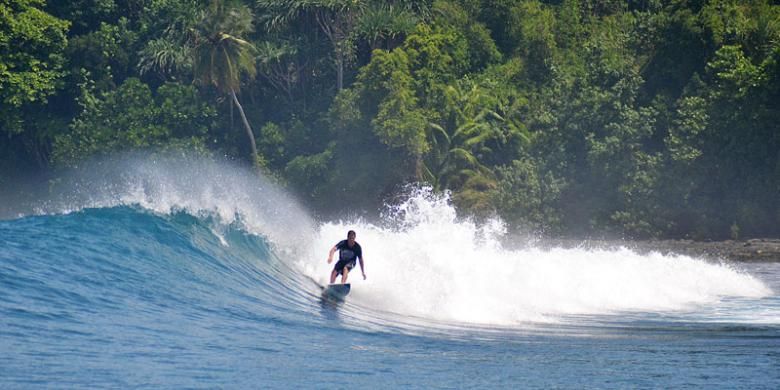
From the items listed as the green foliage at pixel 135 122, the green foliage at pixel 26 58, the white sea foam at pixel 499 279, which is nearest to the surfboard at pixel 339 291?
the white sea foam at pixel 499 279

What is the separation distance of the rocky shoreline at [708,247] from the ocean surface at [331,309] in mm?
10294

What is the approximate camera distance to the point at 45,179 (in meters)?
60.3

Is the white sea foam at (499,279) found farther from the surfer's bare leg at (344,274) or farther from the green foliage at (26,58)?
the green foliage at (26,58)

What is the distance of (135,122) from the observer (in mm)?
56062

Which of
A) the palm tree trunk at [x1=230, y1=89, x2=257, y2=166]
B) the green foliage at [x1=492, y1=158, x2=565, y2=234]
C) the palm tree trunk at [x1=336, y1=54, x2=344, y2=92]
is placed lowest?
the green foliage at [x1=492, y1=158, x2=565, y2=234]

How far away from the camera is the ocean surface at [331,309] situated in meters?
15.0

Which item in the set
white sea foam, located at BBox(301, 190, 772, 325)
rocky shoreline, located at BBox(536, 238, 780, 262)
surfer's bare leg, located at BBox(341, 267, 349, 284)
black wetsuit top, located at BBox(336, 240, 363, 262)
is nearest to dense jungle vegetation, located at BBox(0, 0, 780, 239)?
rocky shoreline, located at BBox(536, 238, 780, 262)

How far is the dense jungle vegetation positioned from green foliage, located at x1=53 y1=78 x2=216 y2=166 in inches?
3.8

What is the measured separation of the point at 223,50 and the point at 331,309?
34547mm

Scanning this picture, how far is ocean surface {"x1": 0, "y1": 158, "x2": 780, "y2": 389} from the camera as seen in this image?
14953 millimetres

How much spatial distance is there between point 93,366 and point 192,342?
6.91 feet

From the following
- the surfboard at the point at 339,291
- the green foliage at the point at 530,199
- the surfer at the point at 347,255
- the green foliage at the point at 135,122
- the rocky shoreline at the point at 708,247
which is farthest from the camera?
the green foliage at the point at 135,122

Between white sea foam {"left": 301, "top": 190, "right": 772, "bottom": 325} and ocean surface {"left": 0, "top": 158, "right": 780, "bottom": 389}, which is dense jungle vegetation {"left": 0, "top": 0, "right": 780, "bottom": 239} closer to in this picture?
ocean surface {"left": 0, "top": 158, "right": 780, "bottom": 389}

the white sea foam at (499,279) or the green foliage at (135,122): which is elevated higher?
the green foliage at (135,122)
